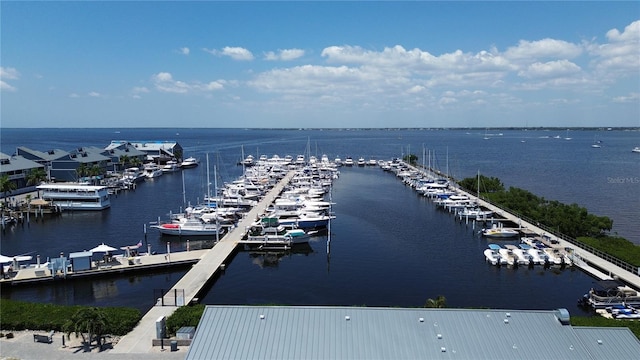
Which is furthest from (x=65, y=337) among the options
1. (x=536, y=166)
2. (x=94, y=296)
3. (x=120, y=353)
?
(x=536, y=166)

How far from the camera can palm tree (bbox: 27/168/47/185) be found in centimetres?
8744

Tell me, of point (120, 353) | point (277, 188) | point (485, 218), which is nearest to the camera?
point (120, 353)

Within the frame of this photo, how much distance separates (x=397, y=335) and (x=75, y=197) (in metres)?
73.6

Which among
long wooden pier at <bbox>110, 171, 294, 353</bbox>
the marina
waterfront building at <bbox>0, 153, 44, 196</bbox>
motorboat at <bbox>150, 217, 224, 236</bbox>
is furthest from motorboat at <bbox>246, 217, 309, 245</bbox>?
waterfront building at <bbox>0, 153, 44, 196</bbox>

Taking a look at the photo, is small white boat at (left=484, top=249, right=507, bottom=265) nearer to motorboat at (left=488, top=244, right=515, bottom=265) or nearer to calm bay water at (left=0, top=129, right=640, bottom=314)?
motorboat at (left=488, top=244, right=515, bottom=265)

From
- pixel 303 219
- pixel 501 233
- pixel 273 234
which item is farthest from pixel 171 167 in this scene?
pixel 501 233

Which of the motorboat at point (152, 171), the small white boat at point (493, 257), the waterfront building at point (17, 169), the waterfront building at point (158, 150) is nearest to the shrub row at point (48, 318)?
the small white boat at point (493, 257)

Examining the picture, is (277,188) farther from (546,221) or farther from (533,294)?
(533,294)

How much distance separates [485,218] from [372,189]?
35.3 m

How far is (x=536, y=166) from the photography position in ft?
511

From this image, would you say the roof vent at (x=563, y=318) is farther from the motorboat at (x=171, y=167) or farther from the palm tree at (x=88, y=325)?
the motorboat at (x=171, y=167)

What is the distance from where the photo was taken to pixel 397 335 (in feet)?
65.5

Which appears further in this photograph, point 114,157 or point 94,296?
point 114,157

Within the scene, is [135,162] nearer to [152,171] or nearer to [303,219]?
[152,171]
